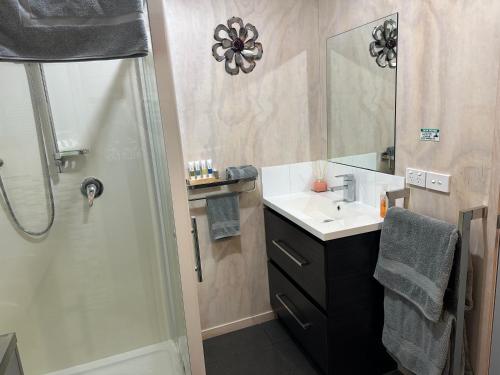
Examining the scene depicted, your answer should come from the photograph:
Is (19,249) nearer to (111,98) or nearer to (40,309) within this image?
(40,309)

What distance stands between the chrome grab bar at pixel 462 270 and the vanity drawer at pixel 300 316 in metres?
0.59

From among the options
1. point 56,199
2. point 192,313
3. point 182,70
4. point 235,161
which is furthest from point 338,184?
point 56,199

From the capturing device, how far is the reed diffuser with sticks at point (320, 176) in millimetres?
2500

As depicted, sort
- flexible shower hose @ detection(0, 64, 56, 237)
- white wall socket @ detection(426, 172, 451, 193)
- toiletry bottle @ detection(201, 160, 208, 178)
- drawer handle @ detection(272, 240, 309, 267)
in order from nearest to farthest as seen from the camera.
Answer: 1. white wall socket @ detection(426, 172, 451, 193)
2. flexible shower hose @ detection(0, 64, 56, 237)
3. drawer handle @ detection(272, 240, 309, 267)
4. toiletry bottle @ detection(201, 160, 208, 178)

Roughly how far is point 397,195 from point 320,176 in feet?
2.67

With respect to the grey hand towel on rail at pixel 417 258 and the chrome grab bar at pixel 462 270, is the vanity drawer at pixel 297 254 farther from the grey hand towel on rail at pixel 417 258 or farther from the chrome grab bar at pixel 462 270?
the chrome grab bar at pixel 462 270

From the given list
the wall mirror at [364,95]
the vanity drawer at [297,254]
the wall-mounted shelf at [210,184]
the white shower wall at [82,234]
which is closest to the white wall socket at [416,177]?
the wall mirror at [364,95]

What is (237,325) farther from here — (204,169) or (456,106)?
(456,106)

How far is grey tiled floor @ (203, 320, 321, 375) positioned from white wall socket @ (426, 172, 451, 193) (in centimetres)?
124

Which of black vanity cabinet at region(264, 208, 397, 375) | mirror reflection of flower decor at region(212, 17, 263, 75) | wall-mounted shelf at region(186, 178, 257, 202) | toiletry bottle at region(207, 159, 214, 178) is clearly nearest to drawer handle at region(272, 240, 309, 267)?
black vanity cabinet at region(264, 208, 397, 375)

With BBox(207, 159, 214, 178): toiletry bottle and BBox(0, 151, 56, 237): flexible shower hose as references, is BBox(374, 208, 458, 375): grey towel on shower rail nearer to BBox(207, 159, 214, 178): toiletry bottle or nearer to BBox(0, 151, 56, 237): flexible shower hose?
BBox(207, 159, 214, 178): toiletry bottle

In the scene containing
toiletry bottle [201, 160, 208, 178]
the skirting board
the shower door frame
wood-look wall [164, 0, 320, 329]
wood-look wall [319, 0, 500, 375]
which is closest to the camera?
the shower door frame

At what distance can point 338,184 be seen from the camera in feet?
7.97

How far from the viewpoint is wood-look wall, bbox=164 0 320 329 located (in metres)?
2.12
